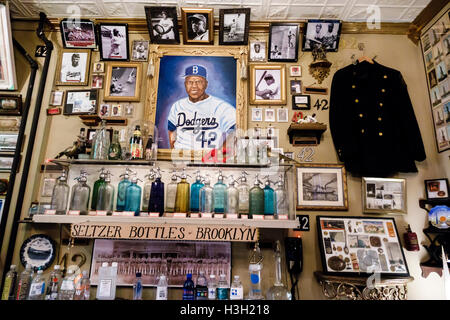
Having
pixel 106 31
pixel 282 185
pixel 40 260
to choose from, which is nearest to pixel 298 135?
pixel 282 185

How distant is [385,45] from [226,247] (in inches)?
113

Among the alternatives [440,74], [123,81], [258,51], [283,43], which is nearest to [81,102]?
[123,81]

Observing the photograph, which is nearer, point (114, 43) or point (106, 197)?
point (106, 197)

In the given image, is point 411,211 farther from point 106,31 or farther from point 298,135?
point 106,31

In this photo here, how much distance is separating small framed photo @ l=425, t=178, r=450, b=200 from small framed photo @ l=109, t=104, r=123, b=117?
3269 mm

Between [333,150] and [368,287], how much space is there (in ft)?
4.26

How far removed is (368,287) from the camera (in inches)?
87.7

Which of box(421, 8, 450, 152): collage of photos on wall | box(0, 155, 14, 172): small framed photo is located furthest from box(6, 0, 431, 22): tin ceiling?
box(0, 155, 14, 172): small framed photo

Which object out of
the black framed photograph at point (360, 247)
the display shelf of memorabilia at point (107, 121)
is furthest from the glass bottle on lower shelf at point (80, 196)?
the black framed photograph at point (360, 247)

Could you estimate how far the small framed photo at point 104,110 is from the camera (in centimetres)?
294

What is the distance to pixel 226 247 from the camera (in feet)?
8.27

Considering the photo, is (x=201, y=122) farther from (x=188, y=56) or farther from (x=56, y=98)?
(x=56, y=98)

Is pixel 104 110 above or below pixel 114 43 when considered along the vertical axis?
below

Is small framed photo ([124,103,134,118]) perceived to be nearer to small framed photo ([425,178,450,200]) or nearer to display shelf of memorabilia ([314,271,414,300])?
display shelf of memorabilia ([314,271,414,300])
